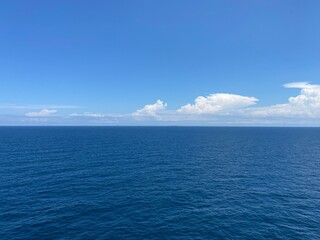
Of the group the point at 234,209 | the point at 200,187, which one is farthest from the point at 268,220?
the point at 200,187

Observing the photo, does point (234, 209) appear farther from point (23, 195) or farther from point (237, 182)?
point (23, 195)

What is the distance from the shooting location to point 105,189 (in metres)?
64.1

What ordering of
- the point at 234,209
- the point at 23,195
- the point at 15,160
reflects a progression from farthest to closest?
1. the point at 15,160
2. the point at 23,195
3. the point at 234,209

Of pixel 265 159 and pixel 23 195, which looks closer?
pixel 23 195

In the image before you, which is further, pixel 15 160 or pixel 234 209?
pixel 15 160

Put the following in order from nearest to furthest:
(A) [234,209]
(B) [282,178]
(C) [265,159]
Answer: (A) [234,209], (B) [282,178], (C) [265,159]

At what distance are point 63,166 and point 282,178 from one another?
266 feet

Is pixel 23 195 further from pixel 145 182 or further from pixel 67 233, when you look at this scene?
pixel 145 182

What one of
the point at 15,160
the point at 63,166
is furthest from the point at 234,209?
the point at 15,160

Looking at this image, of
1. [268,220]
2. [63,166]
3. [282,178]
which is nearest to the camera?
[268,220]

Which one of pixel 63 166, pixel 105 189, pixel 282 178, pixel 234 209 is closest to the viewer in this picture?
pixel 234 209

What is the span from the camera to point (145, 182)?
71.1m

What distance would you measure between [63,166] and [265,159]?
92.6 m

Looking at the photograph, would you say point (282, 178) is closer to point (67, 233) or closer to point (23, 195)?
point (67, 233)
